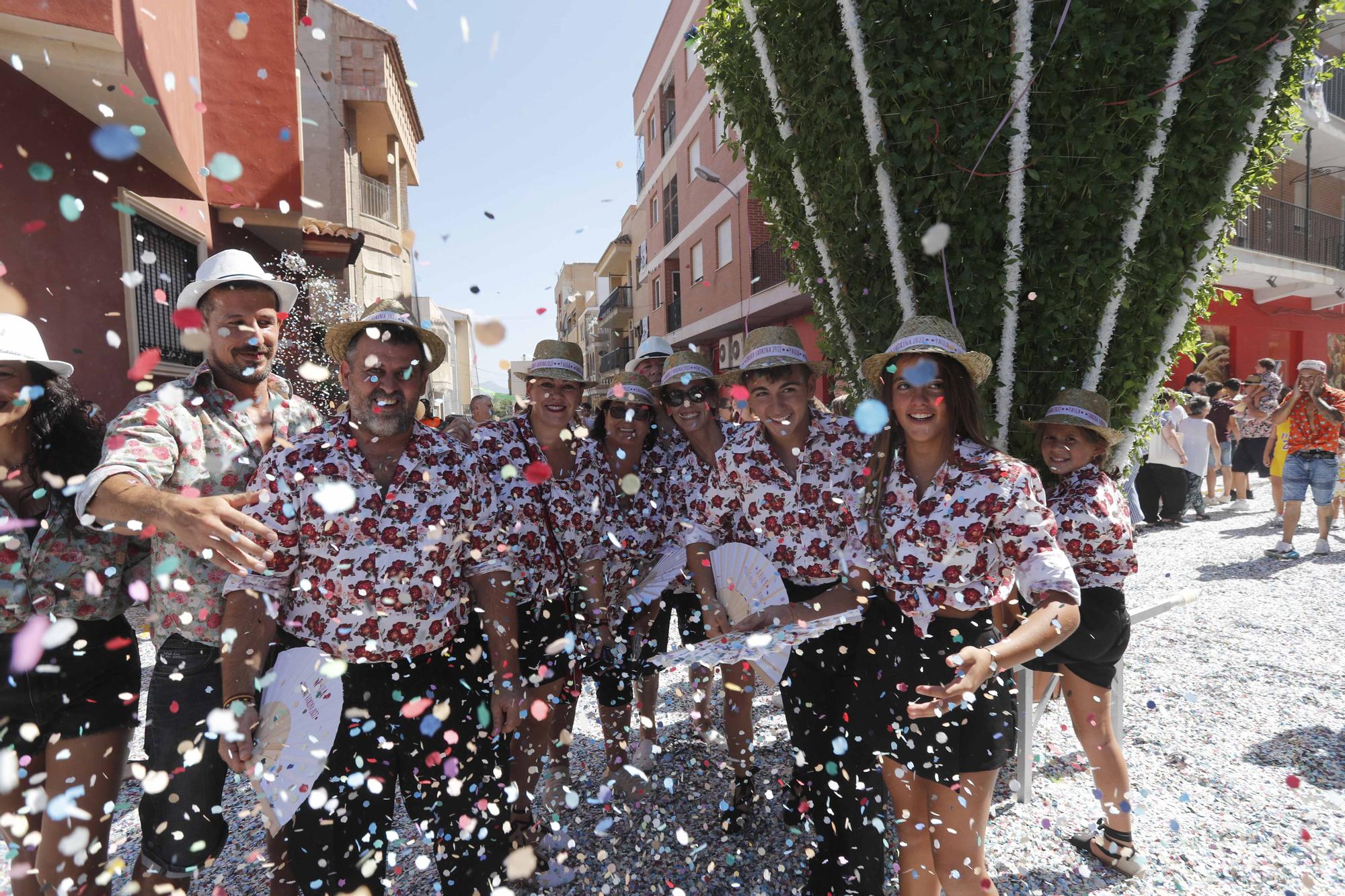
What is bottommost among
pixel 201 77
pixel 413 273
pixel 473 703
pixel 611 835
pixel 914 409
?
pixel 611 835

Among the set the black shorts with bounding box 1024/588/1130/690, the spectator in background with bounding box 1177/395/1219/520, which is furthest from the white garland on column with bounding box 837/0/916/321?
the spectator in background with bounding box 1177/395/1219/520

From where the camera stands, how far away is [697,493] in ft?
10.1

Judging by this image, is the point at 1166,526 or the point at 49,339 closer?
the point at 49,339

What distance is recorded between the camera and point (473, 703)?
2203 mm

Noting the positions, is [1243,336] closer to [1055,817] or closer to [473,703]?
[1055,817]

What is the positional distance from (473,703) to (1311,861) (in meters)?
3.38

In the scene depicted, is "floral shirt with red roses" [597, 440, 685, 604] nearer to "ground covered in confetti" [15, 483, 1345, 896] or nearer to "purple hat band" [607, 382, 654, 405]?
"purple hat band" [607, 382, 654, 405]

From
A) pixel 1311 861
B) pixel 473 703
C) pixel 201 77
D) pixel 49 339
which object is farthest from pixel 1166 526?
pixel 201 77

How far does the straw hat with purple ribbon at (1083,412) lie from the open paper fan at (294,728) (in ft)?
8.98

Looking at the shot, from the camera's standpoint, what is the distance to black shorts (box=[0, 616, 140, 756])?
194 centimetres

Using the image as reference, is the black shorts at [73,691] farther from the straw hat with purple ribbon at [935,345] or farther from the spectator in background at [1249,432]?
the spectator in background at [1249,432]

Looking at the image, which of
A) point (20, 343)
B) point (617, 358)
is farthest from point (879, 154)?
point (617, 358)

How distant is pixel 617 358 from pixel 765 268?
19.4 metres

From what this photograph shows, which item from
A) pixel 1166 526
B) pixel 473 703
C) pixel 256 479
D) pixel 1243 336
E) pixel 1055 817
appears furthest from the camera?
pixel 1243 336
